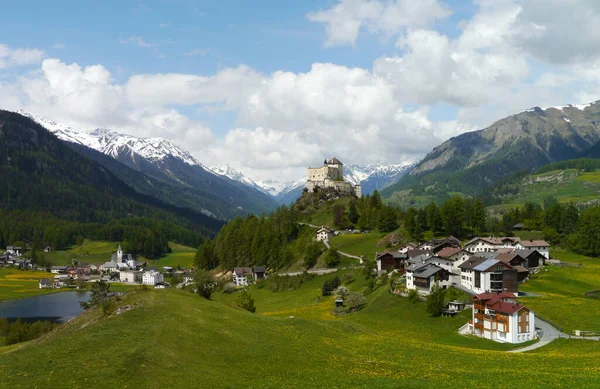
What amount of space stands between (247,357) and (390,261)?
89082 mm

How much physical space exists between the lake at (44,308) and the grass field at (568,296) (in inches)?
4737

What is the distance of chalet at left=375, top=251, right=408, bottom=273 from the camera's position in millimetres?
128750

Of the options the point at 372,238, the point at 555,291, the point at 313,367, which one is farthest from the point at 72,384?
the point at 372,238

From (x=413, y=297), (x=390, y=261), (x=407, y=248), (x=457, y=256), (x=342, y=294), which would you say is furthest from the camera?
(x=407, y=248)

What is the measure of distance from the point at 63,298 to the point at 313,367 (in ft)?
559

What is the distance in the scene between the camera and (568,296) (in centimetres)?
9200

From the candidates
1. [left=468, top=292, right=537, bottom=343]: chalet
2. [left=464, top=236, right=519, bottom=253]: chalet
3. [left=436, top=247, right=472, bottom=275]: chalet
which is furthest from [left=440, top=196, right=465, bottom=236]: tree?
[left=468, top=292, right=537, bottom=343]: chalet

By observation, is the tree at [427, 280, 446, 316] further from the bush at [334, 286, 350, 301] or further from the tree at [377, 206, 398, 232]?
the tree at [377, 206, 398, 232]

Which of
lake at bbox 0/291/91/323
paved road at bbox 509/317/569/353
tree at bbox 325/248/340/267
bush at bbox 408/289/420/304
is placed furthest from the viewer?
tree at bbox 325/248/340/267

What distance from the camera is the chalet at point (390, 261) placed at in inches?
5069

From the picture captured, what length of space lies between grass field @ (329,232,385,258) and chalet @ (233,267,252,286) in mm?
33610

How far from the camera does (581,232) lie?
146 m

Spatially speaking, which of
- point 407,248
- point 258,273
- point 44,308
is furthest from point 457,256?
point 44,308

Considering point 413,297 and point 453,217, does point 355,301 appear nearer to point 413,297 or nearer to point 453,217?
point 413,297
